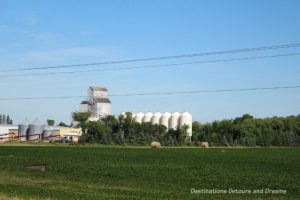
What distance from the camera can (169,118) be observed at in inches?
6211

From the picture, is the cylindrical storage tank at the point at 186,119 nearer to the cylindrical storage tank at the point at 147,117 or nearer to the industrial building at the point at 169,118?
the industrial building at the point at 169,118

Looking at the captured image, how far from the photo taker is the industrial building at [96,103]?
6304 inches

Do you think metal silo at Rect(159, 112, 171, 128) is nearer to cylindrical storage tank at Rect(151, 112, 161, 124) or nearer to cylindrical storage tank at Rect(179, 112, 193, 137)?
cylindrical storage tank at Rect(151, 112, 161, 124)

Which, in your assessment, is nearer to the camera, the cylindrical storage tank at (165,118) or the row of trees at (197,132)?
the row of trees at (197,132)

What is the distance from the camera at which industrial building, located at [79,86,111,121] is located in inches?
6304

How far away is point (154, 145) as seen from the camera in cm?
10000

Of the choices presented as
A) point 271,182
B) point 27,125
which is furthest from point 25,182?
point 27,125

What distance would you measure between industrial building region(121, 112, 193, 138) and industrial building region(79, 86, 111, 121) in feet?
32.5

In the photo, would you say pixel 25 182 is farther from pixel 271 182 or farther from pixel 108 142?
pixel 108 142

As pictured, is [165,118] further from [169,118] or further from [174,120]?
[174,120]

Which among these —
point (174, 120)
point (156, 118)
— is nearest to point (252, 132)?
point (174, 120)

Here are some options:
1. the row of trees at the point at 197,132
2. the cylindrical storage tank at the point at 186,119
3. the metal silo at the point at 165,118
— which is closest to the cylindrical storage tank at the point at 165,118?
the metal silo at the point at 165,118

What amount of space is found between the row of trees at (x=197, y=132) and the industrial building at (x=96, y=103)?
831 inches

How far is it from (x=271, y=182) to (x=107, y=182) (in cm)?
828
